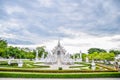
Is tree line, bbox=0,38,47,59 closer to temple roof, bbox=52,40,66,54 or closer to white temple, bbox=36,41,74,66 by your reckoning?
white temple, bbox=36,41,74,66

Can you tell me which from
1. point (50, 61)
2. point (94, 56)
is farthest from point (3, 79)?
point (94, 56)

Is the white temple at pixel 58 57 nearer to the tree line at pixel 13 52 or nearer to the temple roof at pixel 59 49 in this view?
the temple roof at pixel 59 49

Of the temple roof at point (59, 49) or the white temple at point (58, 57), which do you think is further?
the temple roof at point (59, 49)

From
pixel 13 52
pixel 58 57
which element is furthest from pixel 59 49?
pixel 13 52

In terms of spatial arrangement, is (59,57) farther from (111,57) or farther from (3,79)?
(111,57)

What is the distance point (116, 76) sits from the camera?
1134 centimetres

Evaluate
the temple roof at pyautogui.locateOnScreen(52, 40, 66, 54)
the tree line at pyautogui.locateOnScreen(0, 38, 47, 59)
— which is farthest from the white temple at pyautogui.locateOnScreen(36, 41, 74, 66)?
the tree line at pyautogui.locateOnScreen(0, 38, 47, 59)

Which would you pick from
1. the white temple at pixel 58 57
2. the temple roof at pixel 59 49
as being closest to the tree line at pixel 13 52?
the white temple at pixel 58 57

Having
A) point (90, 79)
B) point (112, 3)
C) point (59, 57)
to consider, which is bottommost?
point (90, 79)

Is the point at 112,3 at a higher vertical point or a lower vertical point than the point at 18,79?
higher

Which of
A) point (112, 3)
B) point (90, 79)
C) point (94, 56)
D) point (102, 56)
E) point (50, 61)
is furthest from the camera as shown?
point (94, 56)

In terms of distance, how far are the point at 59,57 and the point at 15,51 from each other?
13.6 meters

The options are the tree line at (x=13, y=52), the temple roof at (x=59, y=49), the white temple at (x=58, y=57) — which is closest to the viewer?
the white temple at (x=58, y=57)

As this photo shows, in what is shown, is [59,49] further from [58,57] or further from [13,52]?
[13,52]
